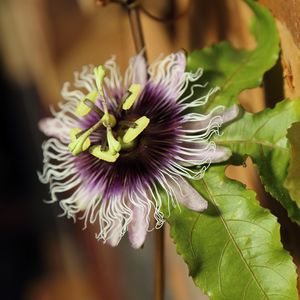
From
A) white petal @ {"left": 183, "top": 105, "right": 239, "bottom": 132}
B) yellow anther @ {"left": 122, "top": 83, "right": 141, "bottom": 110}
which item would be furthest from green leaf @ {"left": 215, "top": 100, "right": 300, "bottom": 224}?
yellow anther @ {"left": 122, "top": 83, "right": 141, "bottom": 110}

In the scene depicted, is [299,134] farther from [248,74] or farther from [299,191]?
[248,74]

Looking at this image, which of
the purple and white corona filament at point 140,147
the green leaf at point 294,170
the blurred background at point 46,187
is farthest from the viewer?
the blurred background at point 46,187

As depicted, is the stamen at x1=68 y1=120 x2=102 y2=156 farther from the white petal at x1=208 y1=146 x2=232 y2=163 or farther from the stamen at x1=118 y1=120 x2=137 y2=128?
the white petal at x1=208 y1=146 x2=232 y2=163

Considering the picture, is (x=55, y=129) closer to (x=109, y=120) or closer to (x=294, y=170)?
(x=109, y=120)

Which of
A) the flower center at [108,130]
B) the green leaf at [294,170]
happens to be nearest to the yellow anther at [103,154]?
the flower center at [108,130]

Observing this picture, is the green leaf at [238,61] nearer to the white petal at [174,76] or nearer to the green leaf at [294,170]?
the white petal at [174,76]

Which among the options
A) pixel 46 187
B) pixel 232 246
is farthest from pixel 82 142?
pixel 46 187

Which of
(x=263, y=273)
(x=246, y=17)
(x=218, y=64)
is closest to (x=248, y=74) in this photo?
(x=218, y=64)
